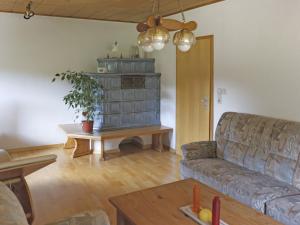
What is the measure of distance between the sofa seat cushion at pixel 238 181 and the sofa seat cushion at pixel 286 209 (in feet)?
0.19

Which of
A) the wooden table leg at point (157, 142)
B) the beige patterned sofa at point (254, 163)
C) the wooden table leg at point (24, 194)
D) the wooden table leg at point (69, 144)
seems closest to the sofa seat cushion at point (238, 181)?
the beige patterned sofa at point (254, 163)

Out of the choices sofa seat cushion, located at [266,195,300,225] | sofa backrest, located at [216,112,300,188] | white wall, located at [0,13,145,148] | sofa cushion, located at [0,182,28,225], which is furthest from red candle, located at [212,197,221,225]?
white wall, located at [0,13,145,148]

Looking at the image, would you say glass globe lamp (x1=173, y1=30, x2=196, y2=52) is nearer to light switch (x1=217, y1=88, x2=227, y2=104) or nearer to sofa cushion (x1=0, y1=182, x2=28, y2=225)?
sofa cushion (x1=0, y1=182, x2=28, y2=225)

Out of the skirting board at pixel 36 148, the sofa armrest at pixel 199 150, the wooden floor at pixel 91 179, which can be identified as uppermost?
the sofa armrest at pixel 199 150

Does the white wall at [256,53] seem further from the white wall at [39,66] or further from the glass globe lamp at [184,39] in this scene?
the white wall at [39,66]

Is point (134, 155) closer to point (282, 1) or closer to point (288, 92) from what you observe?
point (288, 92)

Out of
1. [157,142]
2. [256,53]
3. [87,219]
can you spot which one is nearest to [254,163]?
[256,53]

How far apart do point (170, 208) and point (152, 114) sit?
361cm

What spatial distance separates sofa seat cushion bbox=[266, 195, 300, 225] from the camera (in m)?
2.19

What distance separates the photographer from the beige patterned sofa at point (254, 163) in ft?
8.03

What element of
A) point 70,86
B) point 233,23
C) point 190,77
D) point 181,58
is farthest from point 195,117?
point 70,86

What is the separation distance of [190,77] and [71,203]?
2.59 meters

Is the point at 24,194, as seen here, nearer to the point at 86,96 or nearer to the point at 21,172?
the point at 21,172

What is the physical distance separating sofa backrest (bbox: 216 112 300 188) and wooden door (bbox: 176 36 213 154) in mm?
771
